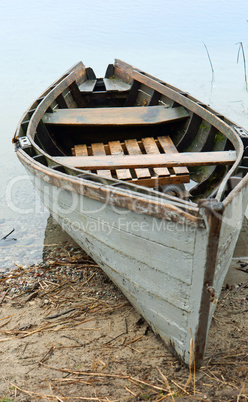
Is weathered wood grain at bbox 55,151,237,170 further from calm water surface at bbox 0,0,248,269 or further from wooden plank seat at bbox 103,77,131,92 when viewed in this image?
wooden plank seat at bbox 103,77,131,92

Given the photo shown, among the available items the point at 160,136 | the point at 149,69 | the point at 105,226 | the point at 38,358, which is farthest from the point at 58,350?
the point at 149,69

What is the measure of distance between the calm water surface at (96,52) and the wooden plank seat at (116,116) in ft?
5.03

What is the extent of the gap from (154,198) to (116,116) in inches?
124

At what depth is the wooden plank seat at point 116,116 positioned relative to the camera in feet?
17.3

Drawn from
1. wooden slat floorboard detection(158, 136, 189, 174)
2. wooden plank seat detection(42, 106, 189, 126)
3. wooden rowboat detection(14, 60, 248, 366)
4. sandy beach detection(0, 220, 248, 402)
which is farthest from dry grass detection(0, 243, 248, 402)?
wooden plank seat detection(42, 106, 189, 126)

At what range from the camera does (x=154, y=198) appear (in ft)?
8.25

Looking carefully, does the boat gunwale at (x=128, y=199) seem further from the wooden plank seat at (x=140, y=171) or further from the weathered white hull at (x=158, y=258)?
the wooden plank seat at (x=140, y=171)

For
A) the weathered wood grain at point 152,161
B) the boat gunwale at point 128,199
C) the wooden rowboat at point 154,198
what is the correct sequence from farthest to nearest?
the weathered wood grain at point 152,161, the wooden rowboat at point 154,198, the boat gunwale at point 128,199

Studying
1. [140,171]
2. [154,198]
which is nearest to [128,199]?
[154,198]

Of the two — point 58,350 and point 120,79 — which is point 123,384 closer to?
point 58,350

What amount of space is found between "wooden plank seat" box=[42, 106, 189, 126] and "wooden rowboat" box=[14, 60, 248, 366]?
0.05ft

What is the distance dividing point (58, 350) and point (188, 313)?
1199 mm

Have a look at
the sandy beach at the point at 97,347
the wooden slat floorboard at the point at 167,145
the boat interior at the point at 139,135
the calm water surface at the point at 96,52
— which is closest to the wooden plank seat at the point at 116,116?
the boat interior at the point at 139,135

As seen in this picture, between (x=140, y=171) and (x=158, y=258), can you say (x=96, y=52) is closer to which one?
(x=140, y=171)
